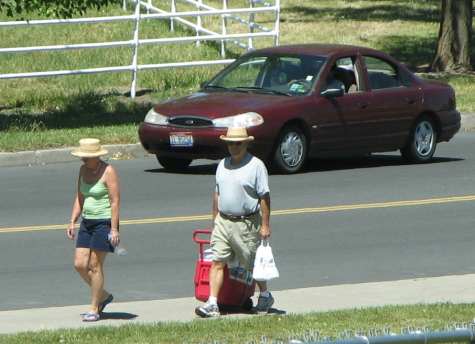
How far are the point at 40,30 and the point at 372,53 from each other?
1164 centimetres

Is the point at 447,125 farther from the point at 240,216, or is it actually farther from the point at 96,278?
the point at 96,278

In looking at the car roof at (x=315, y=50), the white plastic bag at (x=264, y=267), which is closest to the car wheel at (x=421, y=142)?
the car roof at (x=315, y=50)

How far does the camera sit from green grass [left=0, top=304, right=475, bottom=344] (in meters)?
8.62

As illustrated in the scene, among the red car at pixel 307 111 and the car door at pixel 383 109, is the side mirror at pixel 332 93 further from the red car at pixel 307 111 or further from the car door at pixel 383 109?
the car door at pixel 383 109

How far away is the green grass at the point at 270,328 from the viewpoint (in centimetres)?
862

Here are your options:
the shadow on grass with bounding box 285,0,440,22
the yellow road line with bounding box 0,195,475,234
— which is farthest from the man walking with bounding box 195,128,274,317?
the shadow on grass with bounding box 285,0,440,22

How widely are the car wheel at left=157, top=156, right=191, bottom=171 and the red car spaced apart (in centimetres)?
1

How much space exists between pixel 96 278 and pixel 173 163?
8055 mm

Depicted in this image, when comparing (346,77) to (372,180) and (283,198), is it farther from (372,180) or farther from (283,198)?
(283,198)

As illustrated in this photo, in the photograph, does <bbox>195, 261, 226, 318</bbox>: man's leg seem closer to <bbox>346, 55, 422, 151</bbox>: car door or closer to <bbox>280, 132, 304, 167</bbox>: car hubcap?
<bbox>280, 132, 304, 167</bbox>: car hubcap

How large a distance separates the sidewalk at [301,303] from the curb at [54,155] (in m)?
8.46

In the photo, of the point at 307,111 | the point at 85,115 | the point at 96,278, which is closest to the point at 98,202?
the point at 96,278

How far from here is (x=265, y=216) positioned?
9.96 meters

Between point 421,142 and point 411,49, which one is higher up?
point 421,142
